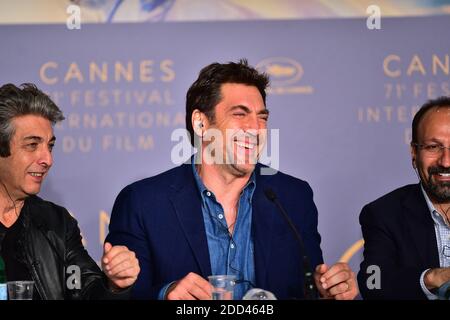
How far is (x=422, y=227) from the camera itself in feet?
10.2

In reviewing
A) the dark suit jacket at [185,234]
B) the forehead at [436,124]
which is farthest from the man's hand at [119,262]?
the forehead at [436,124]

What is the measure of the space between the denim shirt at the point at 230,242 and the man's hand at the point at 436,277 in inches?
26.2

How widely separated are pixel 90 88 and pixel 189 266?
3.87 feet

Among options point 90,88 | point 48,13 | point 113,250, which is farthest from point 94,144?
point 113,250

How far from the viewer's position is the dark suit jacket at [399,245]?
3.00m

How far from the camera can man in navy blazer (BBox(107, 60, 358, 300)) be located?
9.64ft

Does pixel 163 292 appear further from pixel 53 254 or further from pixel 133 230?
pixel 53 254

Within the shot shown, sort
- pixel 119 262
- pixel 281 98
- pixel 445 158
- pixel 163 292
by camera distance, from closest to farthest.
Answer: pixel 119 262 < pixel 163 292 < pixel 445 158 < pixel 281 98

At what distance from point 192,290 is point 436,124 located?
1334 mm

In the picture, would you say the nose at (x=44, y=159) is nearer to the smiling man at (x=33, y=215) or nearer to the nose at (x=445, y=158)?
the smiling man at (x=33, y=215)

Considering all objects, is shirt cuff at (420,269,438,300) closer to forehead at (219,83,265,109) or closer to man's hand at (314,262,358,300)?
man's hand at (314,262,358,300)

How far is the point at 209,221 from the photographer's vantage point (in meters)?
3.03

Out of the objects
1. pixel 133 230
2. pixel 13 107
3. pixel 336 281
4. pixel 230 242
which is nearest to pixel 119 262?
pixel 133 230

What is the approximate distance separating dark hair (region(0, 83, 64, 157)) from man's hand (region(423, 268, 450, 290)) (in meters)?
1.66
